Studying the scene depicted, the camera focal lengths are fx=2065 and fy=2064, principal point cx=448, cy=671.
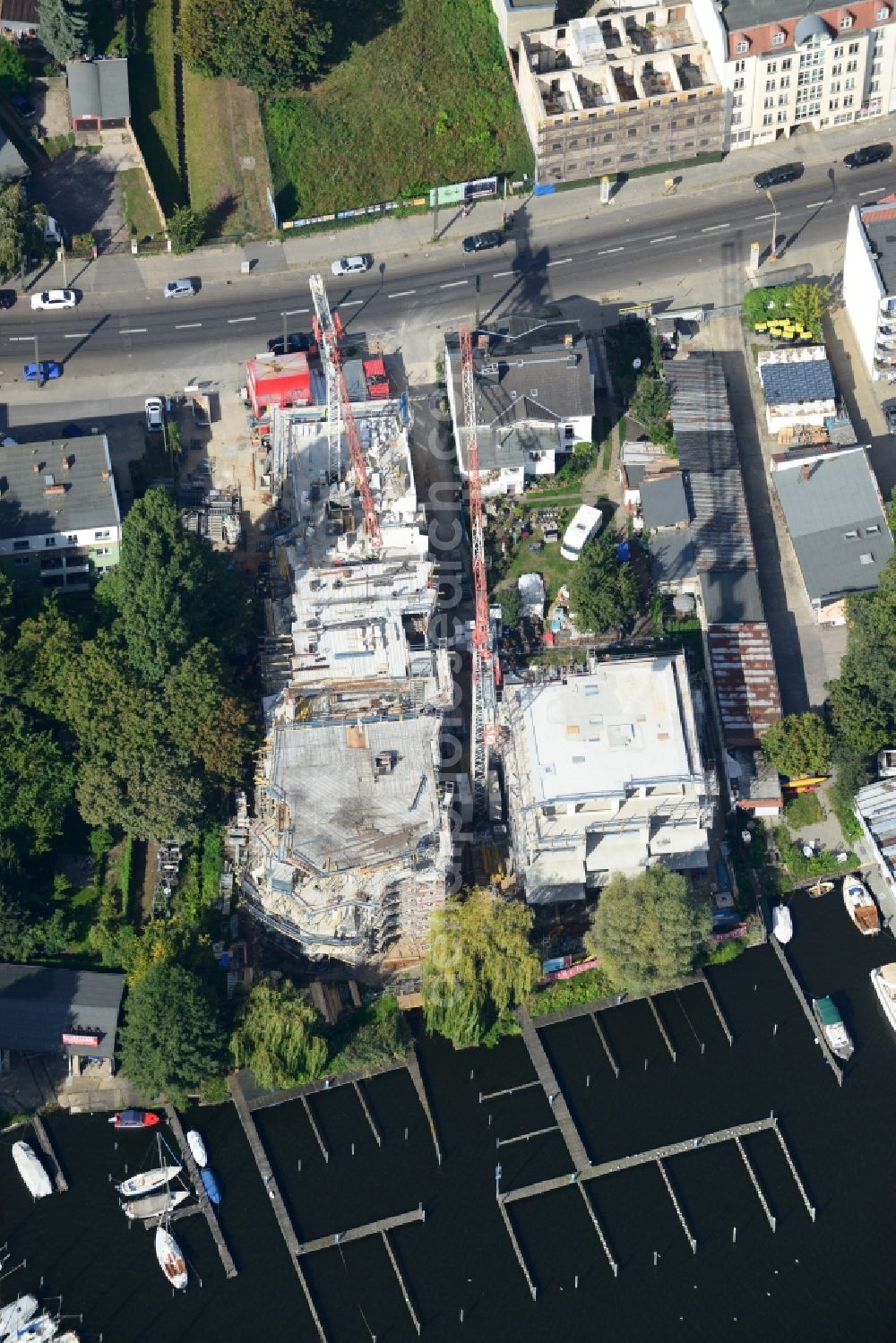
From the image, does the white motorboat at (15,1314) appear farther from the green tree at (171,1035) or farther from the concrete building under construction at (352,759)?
the concrete building under construction at (352,759)

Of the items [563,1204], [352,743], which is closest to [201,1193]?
[563,1204]

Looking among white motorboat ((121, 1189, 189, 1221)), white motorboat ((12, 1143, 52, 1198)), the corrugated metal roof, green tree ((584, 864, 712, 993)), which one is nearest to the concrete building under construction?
green tree ((584, 864, 712, 993))

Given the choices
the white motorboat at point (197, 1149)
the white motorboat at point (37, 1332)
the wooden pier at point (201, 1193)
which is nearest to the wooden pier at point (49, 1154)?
the wooden pier at point (201, 1193)

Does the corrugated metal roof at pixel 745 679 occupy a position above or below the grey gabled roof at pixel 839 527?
below

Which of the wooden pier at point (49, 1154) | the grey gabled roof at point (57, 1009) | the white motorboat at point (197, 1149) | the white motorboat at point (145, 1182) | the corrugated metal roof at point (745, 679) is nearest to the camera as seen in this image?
the white motorboat at point (145, 1182)

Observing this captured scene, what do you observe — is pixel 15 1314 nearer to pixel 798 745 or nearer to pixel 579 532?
pixel 798 745

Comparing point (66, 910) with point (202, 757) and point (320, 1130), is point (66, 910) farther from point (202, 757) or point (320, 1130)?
point (320, 1130)
